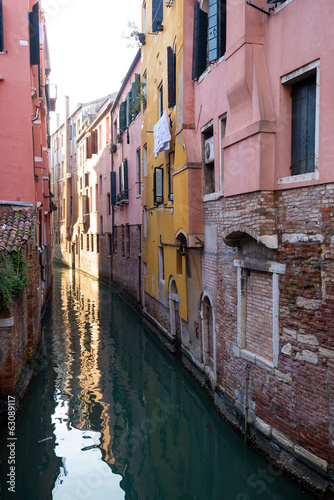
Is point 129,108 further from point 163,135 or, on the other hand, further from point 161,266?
point 161,266

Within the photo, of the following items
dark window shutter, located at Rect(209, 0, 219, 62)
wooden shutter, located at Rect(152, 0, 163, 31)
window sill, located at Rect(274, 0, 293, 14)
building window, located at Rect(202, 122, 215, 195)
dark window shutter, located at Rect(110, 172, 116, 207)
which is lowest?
building window, located at Rect(202, 122, 215, 195)

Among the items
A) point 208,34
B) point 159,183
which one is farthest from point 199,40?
point 159,183

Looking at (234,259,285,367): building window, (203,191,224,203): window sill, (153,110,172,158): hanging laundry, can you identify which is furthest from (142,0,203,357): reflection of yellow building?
(234,259,285,367): building window

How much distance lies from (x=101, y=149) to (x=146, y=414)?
21.3 metres

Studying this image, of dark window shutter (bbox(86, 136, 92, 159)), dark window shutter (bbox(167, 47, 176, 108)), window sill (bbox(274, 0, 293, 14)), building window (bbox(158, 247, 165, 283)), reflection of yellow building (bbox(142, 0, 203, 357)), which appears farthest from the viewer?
dark window shutter (bbox(86, 136, 92, 159))

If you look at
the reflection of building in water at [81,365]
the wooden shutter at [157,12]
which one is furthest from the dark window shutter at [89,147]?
the wooden shutter at [157,12]

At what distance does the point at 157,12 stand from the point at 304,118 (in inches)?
343

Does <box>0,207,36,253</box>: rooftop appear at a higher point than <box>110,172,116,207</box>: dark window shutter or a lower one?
lower

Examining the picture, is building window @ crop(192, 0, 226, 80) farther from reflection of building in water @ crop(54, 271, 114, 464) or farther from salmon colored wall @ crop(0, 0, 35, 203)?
reflection of building in water @ crop(54, 271, 114, 464)

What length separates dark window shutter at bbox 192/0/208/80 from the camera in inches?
349

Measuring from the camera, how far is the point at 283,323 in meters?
6.09

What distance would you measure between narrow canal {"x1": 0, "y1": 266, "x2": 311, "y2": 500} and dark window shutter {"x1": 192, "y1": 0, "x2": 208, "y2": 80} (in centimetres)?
645

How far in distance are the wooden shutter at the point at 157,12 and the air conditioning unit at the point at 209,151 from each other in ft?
17.8

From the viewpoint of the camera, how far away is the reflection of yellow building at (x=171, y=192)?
984 centimetres
